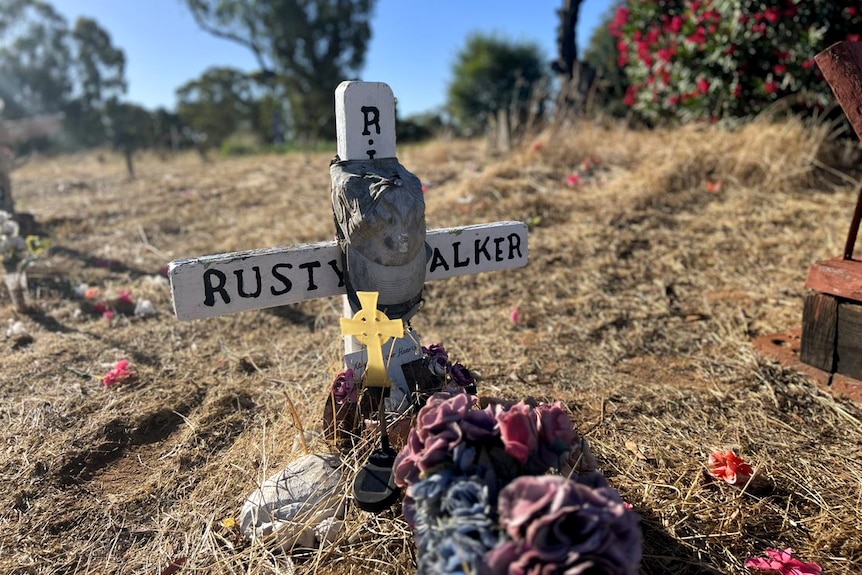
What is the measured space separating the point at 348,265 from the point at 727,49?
5.68m

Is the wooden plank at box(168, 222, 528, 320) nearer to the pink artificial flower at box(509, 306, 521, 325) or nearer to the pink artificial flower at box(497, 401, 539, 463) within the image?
the pink artificial flower at box(497, 401, 539, 463)

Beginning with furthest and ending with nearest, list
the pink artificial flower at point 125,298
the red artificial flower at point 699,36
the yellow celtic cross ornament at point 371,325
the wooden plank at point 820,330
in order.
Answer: the red artificial flower at point 699,36 < the pink artificial flower at point 125,298 < the wooden plank at point 820,330 < the yellow celtic cross ornament at point 371,325

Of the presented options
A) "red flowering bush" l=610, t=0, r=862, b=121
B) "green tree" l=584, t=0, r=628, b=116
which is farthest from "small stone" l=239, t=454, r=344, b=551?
"green tree" l=584, t=0, r=628, b=116

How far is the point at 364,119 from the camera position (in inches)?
74.5

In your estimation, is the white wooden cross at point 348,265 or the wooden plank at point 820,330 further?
the wooden plank at point 820,330

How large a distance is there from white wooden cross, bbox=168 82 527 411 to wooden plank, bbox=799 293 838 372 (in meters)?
1.89

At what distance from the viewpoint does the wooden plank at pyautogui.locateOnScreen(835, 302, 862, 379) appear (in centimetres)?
249

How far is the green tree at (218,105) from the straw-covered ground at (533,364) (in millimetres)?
15865

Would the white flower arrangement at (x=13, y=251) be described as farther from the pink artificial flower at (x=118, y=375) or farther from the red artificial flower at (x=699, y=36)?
the red artificial flower at (x=699, y=36)

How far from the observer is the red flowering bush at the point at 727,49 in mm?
5070

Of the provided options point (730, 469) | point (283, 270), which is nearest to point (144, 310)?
point (283, 270)

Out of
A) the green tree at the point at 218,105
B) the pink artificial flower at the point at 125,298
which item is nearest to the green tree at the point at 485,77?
the green tree at the point at 218,105

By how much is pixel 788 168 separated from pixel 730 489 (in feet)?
14.0

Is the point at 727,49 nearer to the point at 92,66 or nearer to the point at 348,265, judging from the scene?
the point at 348,265
